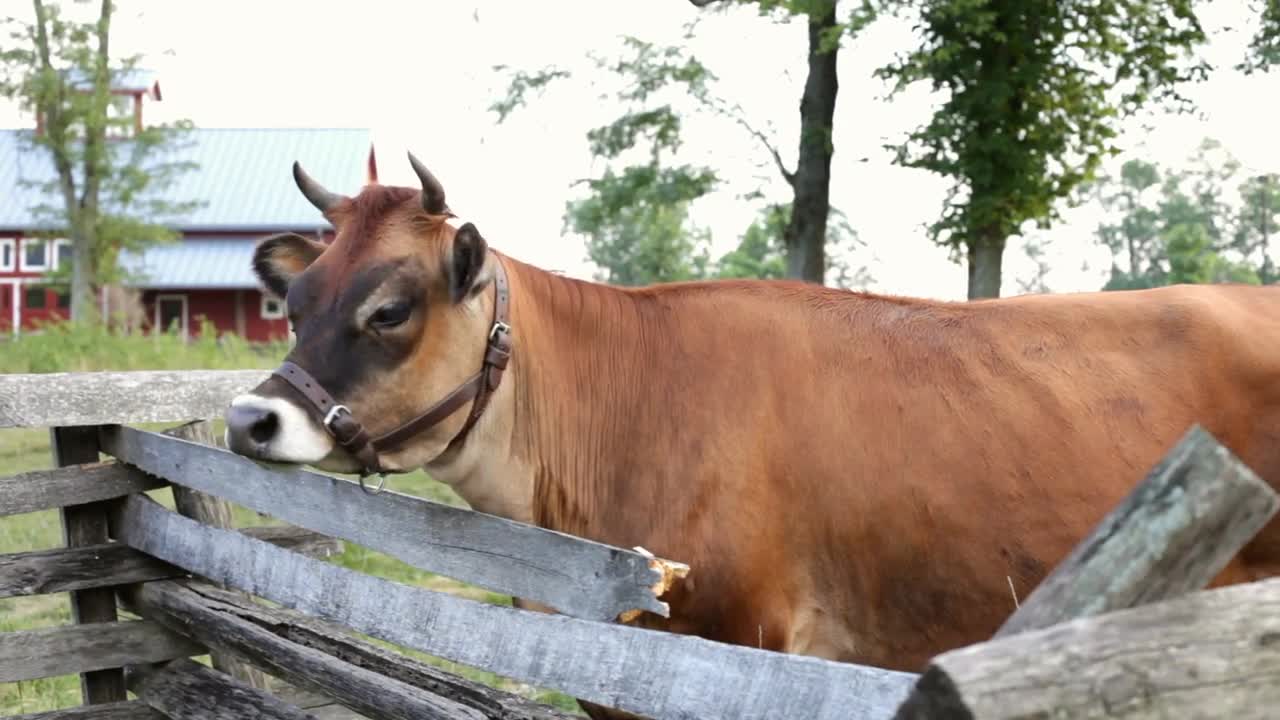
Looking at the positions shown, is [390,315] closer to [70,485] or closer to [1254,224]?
[70,485]

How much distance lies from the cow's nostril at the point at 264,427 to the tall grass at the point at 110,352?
1607cm

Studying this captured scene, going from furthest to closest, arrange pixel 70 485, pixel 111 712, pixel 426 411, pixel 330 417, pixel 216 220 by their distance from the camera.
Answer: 1. pixel 216 220
2. pixel 111 712
3. pixel 70 485
4. pixel 426 411
5. pixel 330 417

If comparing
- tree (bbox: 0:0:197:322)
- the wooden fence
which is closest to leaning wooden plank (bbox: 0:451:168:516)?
the wooden fence

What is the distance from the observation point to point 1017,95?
53.4 ft

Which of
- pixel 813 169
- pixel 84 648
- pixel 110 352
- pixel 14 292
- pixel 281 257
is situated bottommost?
pixel 14 292

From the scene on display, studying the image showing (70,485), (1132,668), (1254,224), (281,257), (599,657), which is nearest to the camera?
(1132,668)

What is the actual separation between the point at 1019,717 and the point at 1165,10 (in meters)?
17.3

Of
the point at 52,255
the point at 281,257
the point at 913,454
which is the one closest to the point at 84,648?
the point at 281,257

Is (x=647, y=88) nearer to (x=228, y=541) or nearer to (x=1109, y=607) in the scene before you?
(x=228, y=541)

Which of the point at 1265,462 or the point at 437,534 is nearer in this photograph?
the point at 437,534

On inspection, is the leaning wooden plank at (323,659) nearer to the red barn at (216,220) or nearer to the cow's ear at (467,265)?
the cow's ear at (467,265)

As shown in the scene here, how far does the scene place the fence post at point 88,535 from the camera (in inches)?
204

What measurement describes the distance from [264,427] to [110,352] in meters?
17.8

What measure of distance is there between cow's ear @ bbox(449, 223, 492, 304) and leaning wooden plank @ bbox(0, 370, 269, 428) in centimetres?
169
